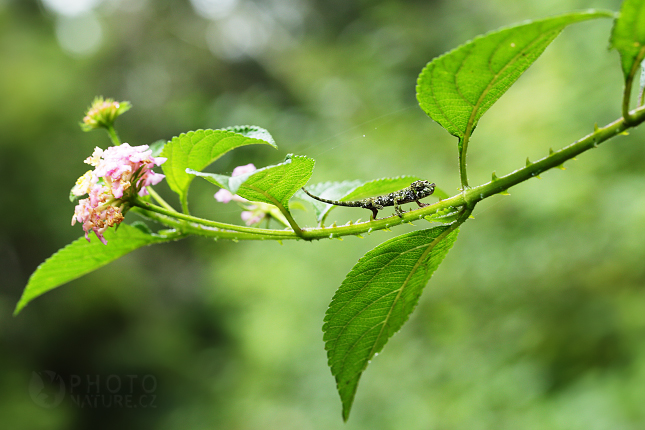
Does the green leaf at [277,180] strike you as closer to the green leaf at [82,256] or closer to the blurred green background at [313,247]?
the green leaf at [82,256]


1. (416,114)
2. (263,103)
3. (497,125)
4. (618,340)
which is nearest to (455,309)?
(618,340)

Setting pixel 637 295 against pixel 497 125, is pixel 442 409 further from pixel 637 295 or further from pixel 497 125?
pixel 497 125

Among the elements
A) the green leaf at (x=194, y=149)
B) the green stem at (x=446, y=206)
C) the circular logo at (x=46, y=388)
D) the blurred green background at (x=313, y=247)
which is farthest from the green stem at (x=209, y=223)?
the circular logo at (x=46, y=388)

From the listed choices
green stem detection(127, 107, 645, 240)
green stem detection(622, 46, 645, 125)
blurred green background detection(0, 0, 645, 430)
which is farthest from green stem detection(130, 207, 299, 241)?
blurred green background detection(0, 0, 645, 430)

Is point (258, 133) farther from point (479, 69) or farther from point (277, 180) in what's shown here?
point (479, 69)

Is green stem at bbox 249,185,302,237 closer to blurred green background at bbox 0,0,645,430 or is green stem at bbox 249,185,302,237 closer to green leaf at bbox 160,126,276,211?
green leaf at bbox 160,126,276,211

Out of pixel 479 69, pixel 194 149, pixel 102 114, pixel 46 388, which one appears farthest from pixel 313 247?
pixel 46 388

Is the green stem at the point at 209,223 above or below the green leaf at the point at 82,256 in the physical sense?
below
